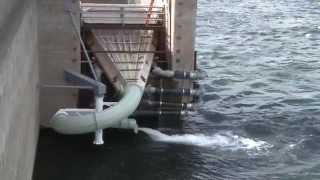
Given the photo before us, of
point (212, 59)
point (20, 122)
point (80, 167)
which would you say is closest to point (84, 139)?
point (80, 167)

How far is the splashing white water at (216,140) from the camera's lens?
72.1 feet

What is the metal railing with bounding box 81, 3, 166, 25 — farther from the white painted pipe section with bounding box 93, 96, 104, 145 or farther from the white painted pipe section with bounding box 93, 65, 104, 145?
the white painted pipe section with bounding box 93, 96, 104, 145

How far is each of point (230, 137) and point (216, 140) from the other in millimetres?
564

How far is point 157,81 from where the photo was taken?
22.8m

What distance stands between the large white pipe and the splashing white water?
2774 mm

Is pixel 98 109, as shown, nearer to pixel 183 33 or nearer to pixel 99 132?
pixel 99 132

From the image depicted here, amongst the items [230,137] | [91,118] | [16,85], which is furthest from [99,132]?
[16,85]

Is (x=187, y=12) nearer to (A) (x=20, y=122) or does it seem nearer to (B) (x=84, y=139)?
(B) (x=84, y=139)

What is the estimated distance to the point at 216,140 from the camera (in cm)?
2252

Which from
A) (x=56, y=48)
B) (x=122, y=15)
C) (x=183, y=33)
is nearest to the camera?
(x=56, y=48)

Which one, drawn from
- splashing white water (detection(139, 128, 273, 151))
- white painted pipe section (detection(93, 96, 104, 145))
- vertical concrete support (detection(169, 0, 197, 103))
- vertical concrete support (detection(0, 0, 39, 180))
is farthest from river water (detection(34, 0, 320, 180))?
vertical concrete support (detection(0, 0, 39, 180))

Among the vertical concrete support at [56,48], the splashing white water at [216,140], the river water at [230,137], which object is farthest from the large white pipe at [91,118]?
the splashing white water at [216,140]

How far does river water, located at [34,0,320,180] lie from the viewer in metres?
19.9

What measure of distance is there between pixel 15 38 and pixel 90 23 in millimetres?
10944
